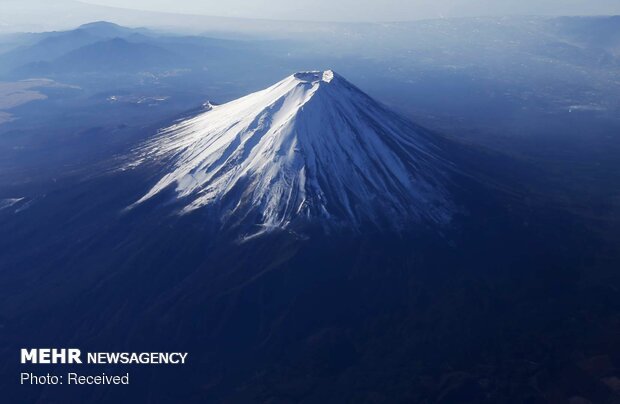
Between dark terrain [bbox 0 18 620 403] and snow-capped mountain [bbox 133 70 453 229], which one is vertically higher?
snow-capped mountain [bbox 133 70 453 229]

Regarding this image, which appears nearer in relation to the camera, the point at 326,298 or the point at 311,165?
the point at 326,298

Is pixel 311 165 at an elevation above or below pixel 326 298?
above

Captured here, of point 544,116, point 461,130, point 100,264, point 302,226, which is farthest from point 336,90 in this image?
point 544,116

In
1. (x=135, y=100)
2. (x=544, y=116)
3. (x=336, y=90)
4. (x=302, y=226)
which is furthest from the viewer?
(x=135, y=100)

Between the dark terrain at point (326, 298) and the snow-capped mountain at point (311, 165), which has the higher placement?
the snow-capped mountain at point (311, 165)

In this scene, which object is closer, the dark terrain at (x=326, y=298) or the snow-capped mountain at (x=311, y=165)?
the dark terrain at (x=326, y=298)

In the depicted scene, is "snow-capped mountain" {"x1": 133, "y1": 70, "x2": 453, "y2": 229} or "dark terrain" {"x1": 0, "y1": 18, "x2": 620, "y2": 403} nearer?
"dark terrain" {"x1": 0, "y1": 18, "x2": 620, "y2": 403}

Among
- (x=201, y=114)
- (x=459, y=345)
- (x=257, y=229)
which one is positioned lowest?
(x=459, y=345)

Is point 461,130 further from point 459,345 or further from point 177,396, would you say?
point 177,396
